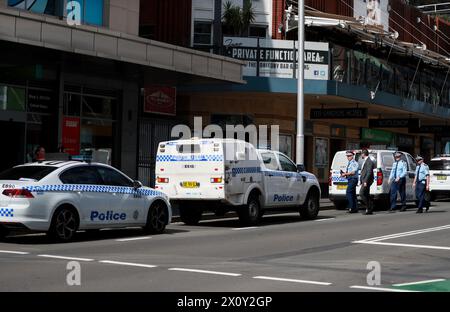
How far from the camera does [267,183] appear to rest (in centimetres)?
1817

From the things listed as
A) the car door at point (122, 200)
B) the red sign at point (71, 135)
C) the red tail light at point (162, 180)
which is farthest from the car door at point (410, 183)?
the car door at point (122, 200)

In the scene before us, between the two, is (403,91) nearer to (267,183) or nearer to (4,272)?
(267,183)

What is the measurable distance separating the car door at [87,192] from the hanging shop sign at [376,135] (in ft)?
86.8

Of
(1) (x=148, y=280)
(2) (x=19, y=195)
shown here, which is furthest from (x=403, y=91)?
(1) (x=148, y=280)

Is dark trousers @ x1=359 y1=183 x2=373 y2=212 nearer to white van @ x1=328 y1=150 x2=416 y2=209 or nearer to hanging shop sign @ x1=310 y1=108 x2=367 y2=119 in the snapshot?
white van @ x1=328 y1=150 x2=416 y2=209

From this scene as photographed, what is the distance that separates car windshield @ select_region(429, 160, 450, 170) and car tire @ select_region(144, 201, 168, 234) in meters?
17.4

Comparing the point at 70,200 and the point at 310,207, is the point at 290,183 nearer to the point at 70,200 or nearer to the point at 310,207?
the point at 310,207

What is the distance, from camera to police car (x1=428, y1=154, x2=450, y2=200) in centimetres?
2947

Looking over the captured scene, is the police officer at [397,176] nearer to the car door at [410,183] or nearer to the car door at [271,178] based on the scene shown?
the car door at [410,183]

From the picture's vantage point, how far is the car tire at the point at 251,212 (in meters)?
17.6

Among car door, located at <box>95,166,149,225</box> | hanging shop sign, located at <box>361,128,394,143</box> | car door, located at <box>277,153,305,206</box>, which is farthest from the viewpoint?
hanging shop sign, located at <box>361,128,394,143</box>

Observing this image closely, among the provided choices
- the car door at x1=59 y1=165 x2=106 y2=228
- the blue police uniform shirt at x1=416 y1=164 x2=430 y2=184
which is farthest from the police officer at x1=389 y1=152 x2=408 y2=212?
the car door at x1=59 y1=165 x2=106 y2=228

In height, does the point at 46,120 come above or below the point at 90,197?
above

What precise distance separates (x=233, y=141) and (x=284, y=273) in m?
7.53
